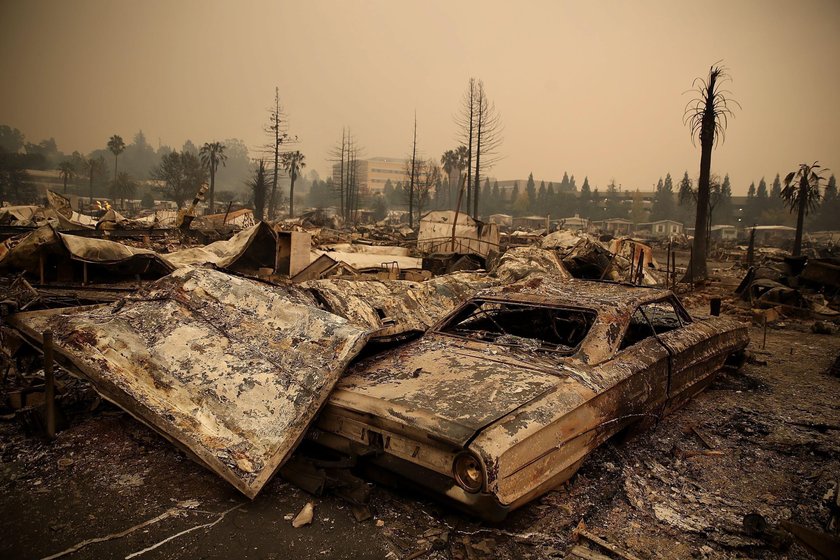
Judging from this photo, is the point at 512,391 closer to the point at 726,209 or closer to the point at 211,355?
the point at 211,355

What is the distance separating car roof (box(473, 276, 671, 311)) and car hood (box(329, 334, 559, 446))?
618mm

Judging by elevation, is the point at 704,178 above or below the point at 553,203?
below

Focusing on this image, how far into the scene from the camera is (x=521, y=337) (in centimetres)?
386

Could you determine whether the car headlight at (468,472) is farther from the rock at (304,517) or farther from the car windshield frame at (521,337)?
the car windshield frame at (521,337)

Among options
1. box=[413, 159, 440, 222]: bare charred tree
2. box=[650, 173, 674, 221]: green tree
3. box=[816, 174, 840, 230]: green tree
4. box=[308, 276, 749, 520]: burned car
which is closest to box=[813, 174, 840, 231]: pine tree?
box=[816, 174, 840, 230]: green tree

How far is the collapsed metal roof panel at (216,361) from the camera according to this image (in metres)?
2.87

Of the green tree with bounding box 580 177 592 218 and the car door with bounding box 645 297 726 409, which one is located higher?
the green tree with bounding box 580 177 592 218

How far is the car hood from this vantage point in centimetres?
259

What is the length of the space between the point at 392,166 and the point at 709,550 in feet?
435

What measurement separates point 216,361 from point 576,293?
2808 millimetres

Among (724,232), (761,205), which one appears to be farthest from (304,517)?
(761,205)

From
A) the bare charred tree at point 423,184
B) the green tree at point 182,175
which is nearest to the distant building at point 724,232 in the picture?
the bare charred tree at point 423,184

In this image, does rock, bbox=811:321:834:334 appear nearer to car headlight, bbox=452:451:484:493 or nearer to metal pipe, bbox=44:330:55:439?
car headlight, bbox=452:451:484:493

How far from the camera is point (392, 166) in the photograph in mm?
130875
